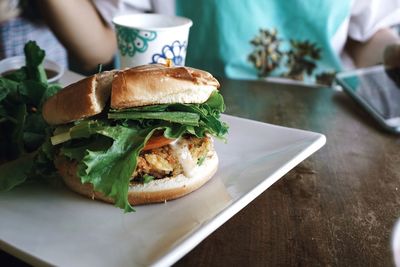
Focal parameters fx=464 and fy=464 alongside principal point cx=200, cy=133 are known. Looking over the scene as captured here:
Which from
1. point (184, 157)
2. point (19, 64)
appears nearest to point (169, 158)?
point (184, 157)

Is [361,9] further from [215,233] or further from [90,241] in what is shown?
[90,241]

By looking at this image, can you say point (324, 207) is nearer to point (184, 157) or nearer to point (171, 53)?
point (184, 157)

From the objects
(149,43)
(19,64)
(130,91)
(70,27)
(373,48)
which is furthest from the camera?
(373,48)

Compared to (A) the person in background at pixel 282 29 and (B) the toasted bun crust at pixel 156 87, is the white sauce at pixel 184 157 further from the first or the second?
(A) the person in background at pixel 282 29

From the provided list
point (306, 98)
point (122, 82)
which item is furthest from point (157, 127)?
point (306, 98)

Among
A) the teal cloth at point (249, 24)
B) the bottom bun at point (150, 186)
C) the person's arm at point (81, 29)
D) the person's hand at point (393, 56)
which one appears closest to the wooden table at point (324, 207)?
the bottom bun at point (150, 186)

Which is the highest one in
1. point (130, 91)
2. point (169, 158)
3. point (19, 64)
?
point (130, 91)

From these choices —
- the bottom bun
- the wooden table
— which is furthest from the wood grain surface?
the bottom bun
